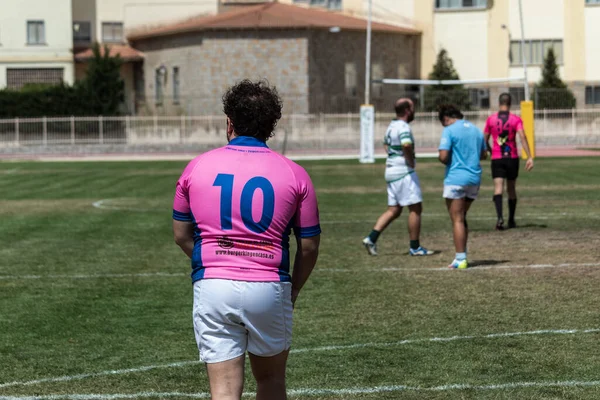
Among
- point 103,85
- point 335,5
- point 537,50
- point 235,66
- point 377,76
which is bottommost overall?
point 103,85

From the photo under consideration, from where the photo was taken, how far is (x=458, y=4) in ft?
228

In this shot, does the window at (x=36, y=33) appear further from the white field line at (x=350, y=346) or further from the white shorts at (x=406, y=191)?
the white field line at (x=350, y=346)

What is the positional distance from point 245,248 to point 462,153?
8437mm

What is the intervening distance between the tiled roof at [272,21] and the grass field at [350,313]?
45.5 meters

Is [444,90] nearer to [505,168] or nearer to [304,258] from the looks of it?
[505,168]

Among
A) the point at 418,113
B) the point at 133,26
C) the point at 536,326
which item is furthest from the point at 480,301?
the point at 133,26

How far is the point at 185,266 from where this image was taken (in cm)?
1400

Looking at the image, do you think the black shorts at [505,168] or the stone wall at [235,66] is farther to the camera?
the stone wall at [235,66]

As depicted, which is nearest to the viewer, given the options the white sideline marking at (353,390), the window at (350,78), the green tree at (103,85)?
the white sideline marking at (353,390)

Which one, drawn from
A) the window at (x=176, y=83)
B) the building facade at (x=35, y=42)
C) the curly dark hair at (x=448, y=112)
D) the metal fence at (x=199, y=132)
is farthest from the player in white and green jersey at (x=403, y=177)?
the building facade at (x=35, y=42)

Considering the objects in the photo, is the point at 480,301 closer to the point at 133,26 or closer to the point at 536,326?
the point at 536,326

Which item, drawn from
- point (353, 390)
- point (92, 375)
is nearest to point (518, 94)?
point (92, 375)

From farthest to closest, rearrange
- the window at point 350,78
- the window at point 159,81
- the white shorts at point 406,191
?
the window at point 159,81 → the window at point 350,78 → the white shorts at point 406,191

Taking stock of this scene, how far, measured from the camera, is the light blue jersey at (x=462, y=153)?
13.4 metres
